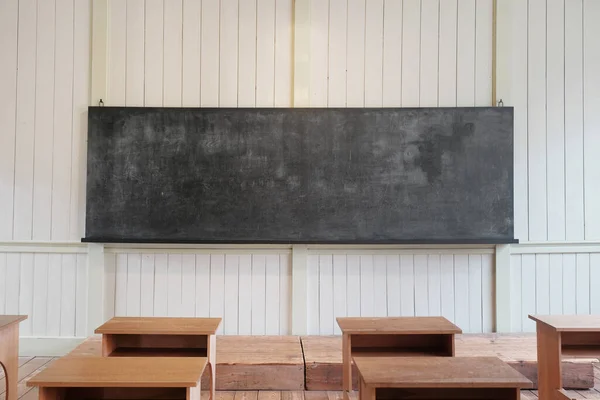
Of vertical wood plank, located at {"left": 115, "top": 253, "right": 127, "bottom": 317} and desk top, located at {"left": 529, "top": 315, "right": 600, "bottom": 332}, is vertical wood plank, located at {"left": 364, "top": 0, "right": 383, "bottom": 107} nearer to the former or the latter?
desk top, located at {"left": 529, "top": 315, "right": 600, "bottom": 332}

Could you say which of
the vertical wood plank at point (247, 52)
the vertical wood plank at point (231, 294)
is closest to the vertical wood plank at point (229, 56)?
the vertical wood plank at point (247, 52)

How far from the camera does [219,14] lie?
363 centimetres

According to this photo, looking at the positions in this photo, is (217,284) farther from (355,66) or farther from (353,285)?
(355,66)

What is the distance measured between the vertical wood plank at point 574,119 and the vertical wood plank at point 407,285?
4.47 ft

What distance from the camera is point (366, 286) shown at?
3.63 metres

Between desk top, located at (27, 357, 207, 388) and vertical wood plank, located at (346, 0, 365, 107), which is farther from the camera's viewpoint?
vertical wood plank, located at (346, 0, 365, 107)

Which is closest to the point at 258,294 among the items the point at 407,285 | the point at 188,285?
the point at 188,285

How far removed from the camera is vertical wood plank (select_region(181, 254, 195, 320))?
11.9 feet

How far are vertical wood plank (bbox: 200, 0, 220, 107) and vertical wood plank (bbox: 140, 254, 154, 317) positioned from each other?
1384mm

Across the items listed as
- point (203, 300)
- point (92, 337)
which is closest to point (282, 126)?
point (203, 300)

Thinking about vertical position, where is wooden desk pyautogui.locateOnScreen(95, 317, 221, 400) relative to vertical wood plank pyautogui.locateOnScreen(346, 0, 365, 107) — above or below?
below

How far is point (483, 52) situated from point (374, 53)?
929mm

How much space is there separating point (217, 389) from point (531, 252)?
2.76 meters

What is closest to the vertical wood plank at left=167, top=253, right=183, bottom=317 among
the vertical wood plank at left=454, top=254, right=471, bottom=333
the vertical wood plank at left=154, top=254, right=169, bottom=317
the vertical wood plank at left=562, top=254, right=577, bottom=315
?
the vertical wood plank at left=154, top=254, right=169, bottom=317
